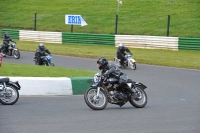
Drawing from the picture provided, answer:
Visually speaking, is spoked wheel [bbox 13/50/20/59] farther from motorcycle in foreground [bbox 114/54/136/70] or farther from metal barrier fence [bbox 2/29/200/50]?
metal barrier fence [bbox 2/29/200/50]

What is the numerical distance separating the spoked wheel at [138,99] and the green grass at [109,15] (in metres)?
21.0

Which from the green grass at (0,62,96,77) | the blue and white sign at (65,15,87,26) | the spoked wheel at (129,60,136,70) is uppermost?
the blue and white sign at (65,15,87,26)

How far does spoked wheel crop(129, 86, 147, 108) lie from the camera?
11.9m

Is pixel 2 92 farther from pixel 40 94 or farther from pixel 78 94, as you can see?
pixel 78 94

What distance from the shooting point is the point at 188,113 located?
10953 mm

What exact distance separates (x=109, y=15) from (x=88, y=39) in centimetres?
878

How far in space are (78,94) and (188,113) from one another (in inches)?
155

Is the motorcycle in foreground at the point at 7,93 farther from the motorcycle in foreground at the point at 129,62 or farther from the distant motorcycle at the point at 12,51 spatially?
the distant motorcycle at the point at 12,51

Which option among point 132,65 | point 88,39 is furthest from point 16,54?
point 88,39

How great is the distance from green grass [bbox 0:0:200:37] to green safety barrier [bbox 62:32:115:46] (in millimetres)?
3946

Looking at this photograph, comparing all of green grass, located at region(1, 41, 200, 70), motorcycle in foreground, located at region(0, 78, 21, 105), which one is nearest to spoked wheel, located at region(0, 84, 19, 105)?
motorcycle in foreground, located at region(0, 78, 21, 105)

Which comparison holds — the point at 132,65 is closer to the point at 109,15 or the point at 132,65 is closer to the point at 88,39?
the point at 88,39

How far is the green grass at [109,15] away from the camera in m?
35.1

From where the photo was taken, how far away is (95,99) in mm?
11297
